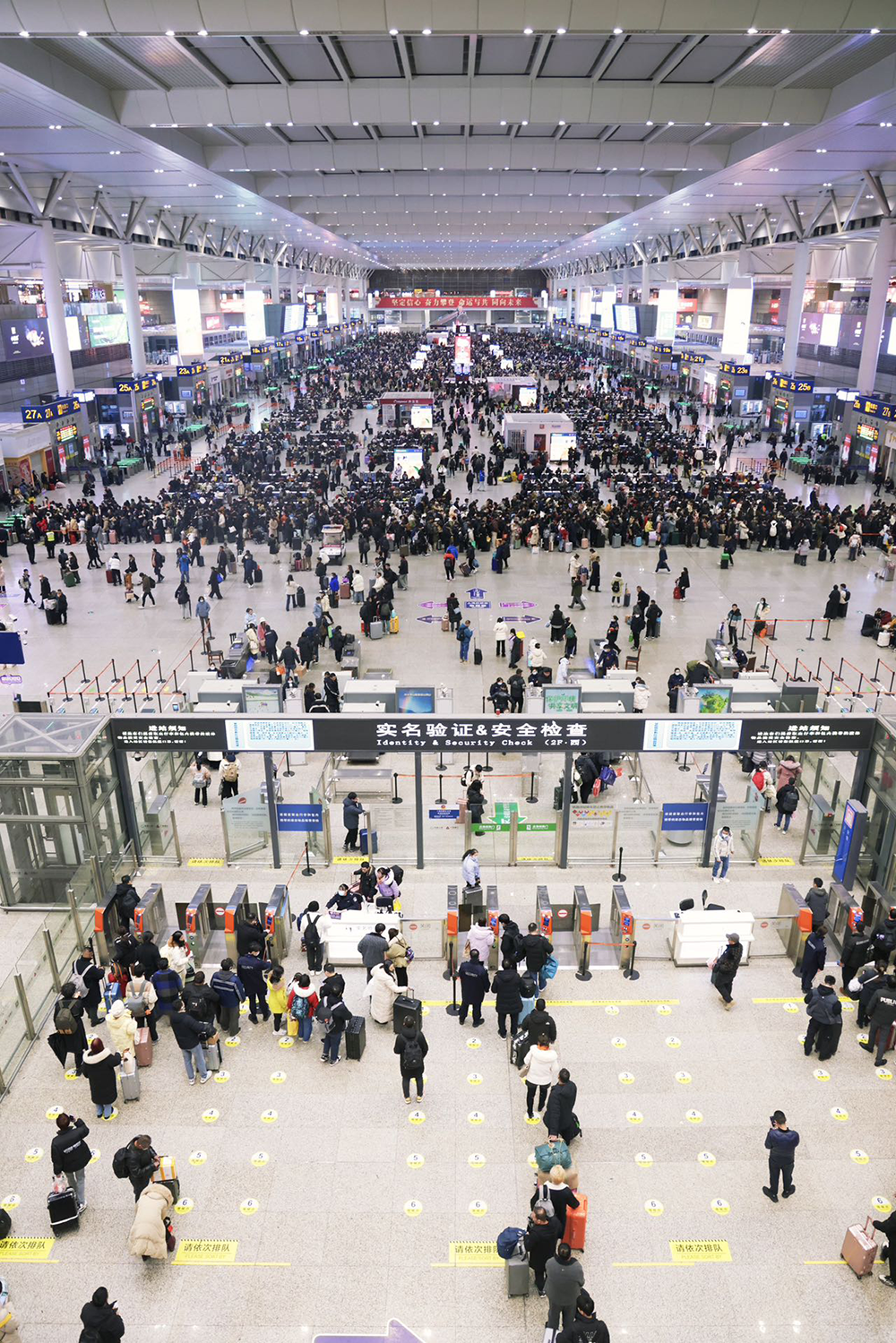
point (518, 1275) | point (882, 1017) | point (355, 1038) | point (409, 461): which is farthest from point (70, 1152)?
point (409, 461)

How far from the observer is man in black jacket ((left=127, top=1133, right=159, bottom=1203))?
6844mm

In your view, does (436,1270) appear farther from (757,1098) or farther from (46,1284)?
(757,1098)

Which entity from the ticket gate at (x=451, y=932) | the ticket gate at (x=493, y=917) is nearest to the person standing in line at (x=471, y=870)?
the ticket gate at (x=493, y=917)

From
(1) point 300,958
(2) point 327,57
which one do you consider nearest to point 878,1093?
(1) point 300,958

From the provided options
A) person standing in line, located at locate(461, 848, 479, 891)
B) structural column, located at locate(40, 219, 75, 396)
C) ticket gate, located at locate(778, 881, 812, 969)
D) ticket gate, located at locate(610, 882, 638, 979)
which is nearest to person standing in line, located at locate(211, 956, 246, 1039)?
person standing in line, located at locate(461, 848, 479, 891)

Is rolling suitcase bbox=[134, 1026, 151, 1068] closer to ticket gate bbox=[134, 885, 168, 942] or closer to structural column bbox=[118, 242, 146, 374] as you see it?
ticket gate bbox=[134, 885, 168, 942]

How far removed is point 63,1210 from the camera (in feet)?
22.8

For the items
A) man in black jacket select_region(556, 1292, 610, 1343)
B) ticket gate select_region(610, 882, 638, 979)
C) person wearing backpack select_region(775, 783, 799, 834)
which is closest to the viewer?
man in black jacket select_region(556, 1292, 610, 1343)

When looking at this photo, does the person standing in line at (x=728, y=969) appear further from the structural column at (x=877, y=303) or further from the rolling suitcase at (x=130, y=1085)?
the structural column at (x=877, y=303)

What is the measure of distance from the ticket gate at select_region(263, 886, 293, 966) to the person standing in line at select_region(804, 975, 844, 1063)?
5163mm

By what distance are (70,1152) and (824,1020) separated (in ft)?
20.6

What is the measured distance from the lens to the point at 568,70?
2103cm

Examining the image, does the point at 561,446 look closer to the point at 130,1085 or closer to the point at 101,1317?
the point at 130,1085

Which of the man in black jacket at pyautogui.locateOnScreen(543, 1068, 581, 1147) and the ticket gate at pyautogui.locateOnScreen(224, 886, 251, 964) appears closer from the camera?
the man in black jacket at pyautogui.locateOnScreen(543, 1068, 581, 1147)
